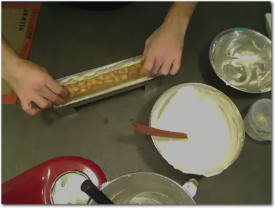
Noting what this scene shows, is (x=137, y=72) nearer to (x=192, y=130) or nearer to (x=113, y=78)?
(x=113, y=78)

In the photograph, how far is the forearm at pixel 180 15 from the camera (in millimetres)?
630

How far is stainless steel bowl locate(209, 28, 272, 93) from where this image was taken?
70cm

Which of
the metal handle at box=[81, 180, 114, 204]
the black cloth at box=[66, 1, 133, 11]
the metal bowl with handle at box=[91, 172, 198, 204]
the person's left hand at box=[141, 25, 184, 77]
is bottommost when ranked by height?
the metal bowl with handle at box=[91, 172, 198, 204]

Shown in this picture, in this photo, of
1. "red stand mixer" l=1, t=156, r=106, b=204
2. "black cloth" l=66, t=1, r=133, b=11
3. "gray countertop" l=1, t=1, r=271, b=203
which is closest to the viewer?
"red stand mixer" l=1, t=156, r=106, b=204

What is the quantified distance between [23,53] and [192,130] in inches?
22.7

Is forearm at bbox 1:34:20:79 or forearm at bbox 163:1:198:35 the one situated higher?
forearm at bbox 163:1:198:35

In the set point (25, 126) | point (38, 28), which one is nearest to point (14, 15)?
point (38, 28)

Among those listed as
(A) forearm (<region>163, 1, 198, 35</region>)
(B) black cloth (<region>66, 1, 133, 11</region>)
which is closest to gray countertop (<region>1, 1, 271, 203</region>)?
(B) black cloth (<region>66, 1, 133, 11</region>)

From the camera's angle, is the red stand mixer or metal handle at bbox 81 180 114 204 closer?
metal handle at bbox 81 180 114 204

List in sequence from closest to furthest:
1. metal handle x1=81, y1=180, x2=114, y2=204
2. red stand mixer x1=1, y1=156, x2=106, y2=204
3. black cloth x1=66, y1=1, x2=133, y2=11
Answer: metal handle x1=81, y1=180, x2=114, y2=204 → red stand mixer x1=1, y1=156, x2=106, y2=204 → black cloth x1=66, y1=1, x2=133, y2=11

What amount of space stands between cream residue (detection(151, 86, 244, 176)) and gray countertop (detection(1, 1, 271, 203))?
0.19ft

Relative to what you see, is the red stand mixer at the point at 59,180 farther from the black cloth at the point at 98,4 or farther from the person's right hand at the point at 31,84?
the black cloth at the point at 98,4

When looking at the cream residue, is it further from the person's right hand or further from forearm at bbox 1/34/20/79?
forearm at bbox 1/34/20/79

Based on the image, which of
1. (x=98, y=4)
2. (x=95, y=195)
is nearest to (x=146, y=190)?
(x=95, y=195)
